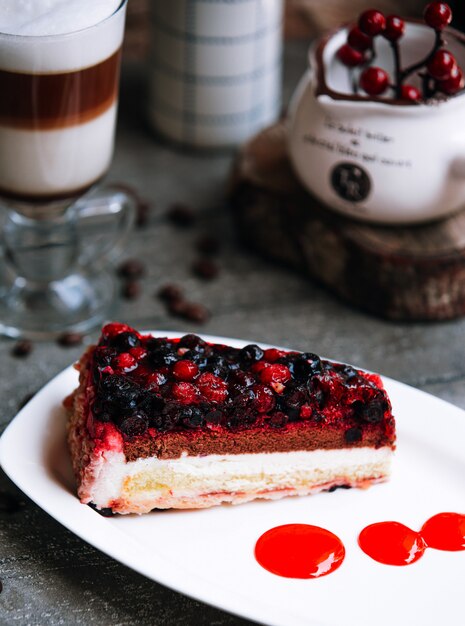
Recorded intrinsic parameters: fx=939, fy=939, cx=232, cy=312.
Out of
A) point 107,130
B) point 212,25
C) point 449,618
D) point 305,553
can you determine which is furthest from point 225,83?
point 449,618

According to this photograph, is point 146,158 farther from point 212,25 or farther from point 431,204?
point 431,204

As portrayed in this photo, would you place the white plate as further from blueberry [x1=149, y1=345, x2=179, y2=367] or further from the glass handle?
the glass handle

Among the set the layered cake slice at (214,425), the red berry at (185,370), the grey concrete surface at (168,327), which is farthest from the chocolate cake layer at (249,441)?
the grey concrete surface at (168,327)

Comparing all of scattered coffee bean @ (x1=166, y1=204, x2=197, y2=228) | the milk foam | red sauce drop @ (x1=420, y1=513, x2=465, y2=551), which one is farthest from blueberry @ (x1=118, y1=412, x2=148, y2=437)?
scattered coffee bean @ (x1=166, y1=204, x2=197, y2=228)

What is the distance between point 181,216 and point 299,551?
1.40m

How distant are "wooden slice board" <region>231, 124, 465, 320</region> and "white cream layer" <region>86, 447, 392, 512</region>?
67 cm

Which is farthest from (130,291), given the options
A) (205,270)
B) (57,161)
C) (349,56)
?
(349,56)

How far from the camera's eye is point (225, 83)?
10.2 ft

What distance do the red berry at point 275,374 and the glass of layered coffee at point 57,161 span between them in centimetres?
78

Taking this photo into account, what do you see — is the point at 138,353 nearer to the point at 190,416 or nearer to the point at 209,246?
→ the point at 190,416

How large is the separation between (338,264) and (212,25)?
90 centimetres

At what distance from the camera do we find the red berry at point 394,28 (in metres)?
2.32

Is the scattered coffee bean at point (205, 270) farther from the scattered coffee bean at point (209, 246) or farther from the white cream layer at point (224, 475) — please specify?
the white cream layer at point (224, 475)

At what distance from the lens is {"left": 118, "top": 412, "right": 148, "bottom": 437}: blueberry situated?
1865mm
